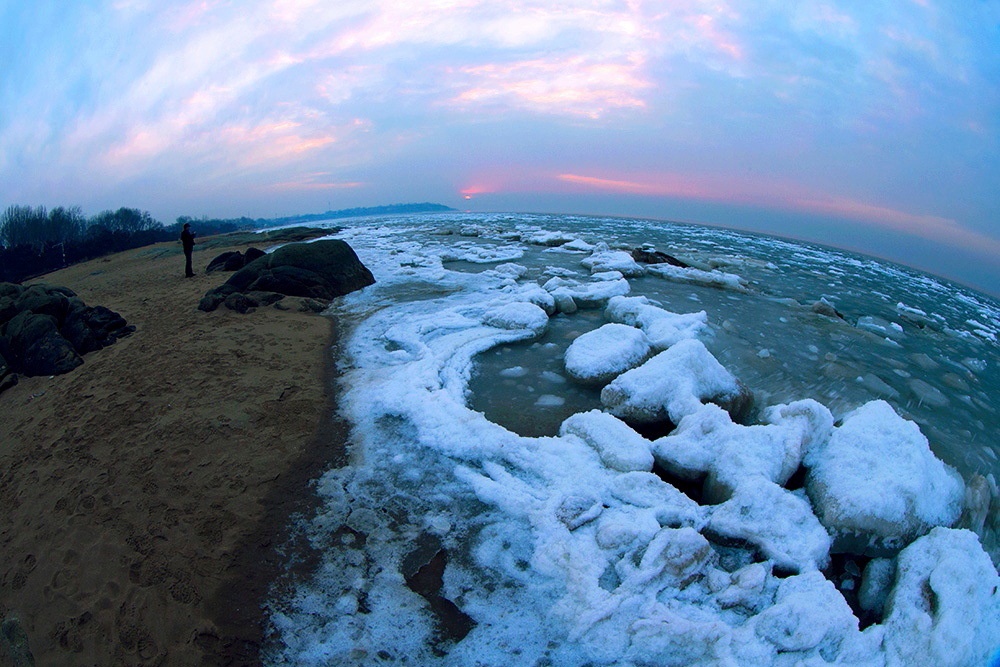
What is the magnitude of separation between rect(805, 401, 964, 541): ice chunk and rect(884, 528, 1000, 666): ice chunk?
0.22m

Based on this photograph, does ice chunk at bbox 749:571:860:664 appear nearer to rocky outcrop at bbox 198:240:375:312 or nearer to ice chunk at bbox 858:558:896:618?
ice chunk at bbox 858:558:896:618

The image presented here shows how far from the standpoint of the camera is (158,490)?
3.49 meters

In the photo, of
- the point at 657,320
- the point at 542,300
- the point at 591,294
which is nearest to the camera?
the point at 657,320

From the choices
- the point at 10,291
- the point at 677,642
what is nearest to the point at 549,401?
the point at 677,642

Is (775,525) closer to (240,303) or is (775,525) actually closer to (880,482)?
(880,482)

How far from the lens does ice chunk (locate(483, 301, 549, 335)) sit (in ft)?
24.3

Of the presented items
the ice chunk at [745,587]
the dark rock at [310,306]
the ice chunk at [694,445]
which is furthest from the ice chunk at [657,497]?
the dark rock at [310,306]

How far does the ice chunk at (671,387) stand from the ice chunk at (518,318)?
271 centimetres

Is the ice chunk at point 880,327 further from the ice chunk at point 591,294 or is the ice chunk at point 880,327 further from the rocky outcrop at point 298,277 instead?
the rocky outcrop at point 298,277

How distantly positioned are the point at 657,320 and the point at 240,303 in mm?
7990

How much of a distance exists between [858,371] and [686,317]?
8.81ft

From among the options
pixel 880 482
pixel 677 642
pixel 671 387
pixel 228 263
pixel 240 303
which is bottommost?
pixel 677 642

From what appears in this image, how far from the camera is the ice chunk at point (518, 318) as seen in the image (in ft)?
24.3

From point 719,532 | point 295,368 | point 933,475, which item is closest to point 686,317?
point 933,475
